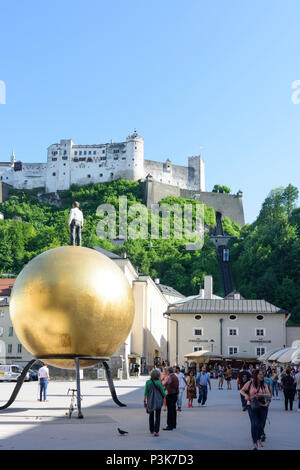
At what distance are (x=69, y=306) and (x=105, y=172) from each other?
13751cm

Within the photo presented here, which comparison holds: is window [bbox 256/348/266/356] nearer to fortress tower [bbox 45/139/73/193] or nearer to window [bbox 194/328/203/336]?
window [bbox 194/328/203/336]

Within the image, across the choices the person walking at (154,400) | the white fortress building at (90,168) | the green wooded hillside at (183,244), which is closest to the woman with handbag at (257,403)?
the person walking at (154,400)

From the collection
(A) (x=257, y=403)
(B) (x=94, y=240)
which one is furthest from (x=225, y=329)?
(B) (x=94, y=240)

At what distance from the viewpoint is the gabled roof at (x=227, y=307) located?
64606 mm

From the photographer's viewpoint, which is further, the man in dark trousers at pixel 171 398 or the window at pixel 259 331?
the window at pixel 259 331

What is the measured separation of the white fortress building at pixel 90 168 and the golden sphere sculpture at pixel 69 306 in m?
133

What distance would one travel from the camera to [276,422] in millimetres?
16328

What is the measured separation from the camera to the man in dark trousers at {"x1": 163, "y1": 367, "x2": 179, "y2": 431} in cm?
1402

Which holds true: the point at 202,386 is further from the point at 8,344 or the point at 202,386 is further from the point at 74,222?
the point at 8,344

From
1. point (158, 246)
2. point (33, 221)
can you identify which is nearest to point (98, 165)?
point (33, 221)

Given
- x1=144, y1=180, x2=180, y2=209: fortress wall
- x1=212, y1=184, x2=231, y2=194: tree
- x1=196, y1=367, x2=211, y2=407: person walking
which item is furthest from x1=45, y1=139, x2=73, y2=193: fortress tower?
x1=196, y1=367, x2=211, y2=407: person walking

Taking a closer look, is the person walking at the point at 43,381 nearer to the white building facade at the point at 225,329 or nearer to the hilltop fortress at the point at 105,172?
the white building facade at the point at 225,329
